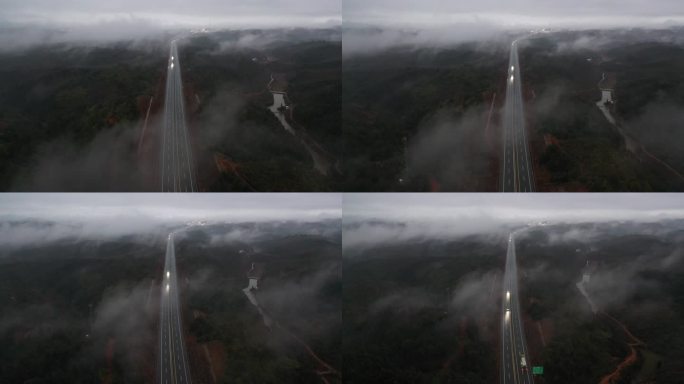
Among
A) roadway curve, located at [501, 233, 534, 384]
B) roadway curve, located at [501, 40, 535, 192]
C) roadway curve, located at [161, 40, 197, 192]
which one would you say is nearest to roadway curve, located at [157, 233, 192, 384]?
roadway curve, located at [161, 40, 197, 192]

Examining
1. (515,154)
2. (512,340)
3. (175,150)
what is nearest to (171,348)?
(175,150)

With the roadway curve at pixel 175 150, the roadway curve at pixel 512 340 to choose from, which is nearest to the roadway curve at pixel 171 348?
the roadway curve at pixel 175 150

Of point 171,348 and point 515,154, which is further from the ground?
point 515,154

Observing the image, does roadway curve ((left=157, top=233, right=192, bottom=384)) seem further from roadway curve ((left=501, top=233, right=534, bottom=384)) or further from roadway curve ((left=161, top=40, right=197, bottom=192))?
roadway curve ((left=501, top=233, right=534, bottom=384))

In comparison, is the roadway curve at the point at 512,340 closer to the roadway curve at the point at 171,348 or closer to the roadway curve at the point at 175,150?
the roadway curve at the point at 171,348

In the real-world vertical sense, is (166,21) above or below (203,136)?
above

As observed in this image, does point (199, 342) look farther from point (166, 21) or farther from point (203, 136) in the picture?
point (166, 21)

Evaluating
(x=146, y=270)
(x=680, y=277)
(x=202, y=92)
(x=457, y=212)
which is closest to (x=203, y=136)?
(x=202, y=92)

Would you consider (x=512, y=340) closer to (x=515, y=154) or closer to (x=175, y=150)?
(x=515, y=154)
